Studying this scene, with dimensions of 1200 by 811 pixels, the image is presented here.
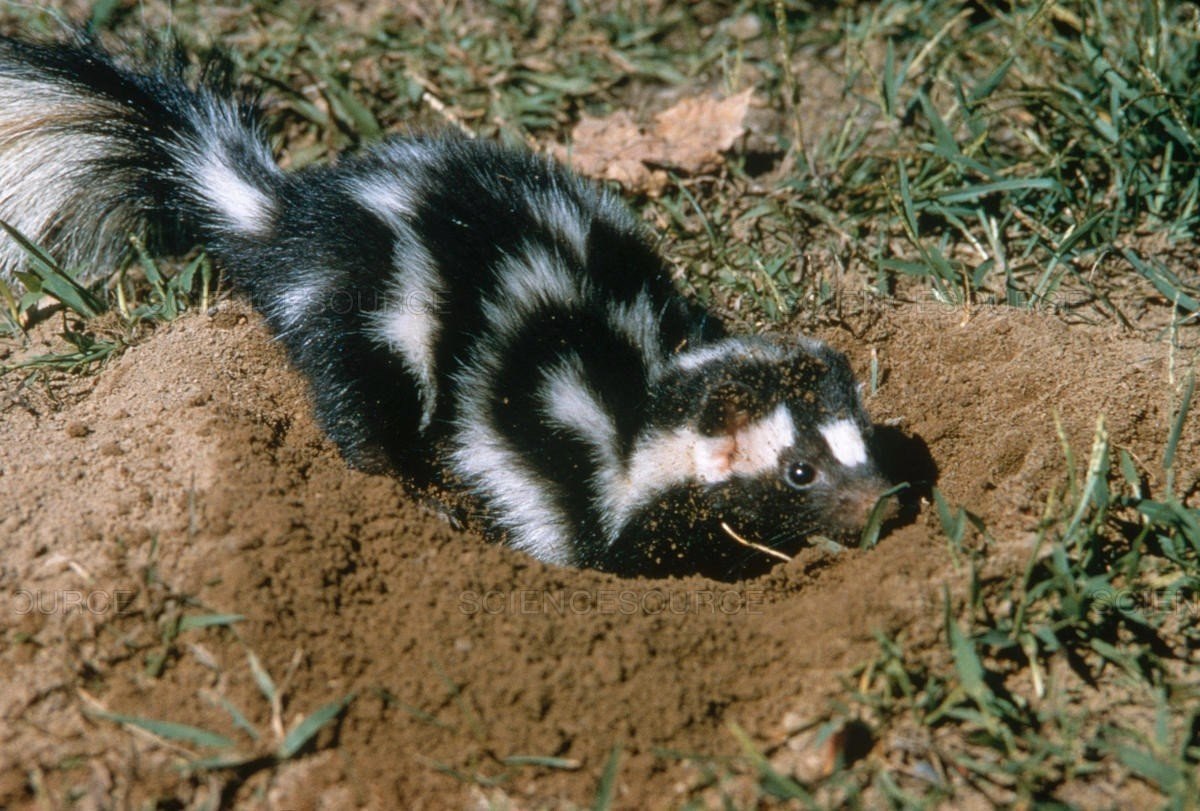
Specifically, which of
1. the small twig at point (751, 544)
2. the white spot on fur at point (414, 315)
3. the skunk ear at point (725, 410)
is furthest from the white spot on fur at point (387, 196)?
the small twig at point (751, 544)

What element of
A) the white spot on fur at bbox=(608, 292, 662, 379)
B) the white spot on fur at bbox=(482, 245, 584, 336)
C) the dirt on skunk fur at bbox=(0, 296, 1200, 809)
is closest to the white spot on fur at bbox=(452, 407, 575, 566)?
the white spot on fur at bbox=(482, 245, 584, 336)

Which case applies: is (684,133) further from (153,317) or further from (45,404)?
(45,404)

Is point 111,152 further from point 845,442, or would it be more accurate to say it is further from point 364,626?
point 845,442

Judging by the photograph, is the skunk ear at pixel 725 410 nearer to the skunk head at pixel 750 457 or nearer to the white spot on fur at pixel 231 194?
the skunk head at pixel 750 457

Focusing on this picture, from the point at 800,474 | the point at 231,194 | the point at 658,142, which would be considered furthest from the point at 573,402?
the point at 658,142

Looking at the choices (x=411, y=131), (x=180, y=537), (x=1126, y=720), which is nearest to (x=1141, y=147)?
(x=1126, y=720)

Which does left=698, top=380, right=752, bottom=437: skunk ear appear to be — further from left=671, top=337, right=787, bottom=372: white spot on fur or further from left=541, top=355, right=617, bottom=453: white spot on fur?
left=541, top=355, right=617, bottom=453: white spot on fur
